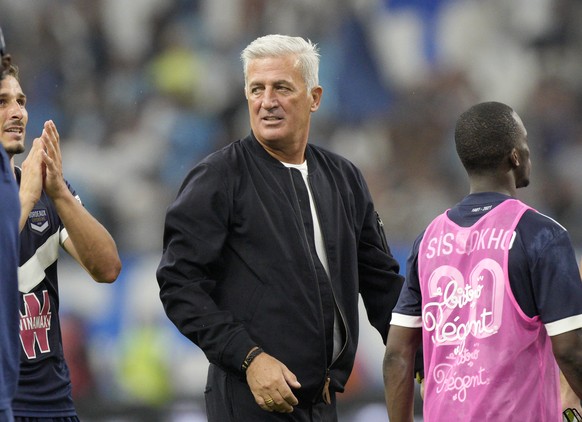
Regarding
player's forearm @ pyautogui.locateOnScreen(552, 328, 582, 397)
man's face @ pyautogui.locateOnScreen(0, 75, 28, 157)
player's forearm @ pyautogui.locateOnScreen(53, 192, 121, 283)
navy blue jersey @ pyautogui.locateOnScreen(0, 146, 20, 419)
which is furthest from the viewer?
man's face @ pyautogui.locateOnScreen(0, 75, 28, 157)

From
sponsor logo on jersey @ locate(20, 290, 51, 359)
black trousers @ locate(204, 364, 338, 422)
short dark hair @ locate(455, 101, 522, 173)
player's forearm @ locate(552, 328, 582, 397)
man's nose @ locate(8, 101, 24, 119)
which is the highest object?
man's nose @ locate(8, 101, 24, 119)

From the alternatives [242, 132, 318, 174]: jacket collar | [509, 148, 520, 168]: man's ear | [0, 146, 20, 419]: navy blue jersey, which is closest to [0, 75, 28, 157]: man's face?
[242, 132, 318, 174]: jacket collar

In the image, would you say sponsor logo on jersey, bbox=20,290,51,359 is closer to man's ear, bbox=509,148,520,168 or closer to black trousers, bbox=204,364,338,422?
black trousers, bbox=204,364,338,422

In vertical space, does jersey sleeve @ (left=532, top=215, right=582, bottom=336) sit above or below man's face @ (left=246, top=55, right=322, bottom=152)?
below

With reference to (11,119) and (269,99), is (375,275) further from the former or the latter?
(11,119)

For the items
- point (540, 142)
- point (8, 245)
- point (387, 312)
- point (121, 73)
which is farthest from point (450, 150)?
point (8, 245)

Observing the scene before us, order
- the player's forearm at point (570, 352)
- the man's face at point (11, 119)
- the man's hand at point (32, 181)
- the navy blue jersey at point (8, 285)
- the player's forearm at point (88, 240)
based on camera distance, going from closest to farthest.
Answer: the navy blue jersey at point (8, 285) → the player's forearm at point (570, 352) → the man's hand at point (32, 181) → the player's forearm at point (88, 240) → the man's face at point (11, 119)

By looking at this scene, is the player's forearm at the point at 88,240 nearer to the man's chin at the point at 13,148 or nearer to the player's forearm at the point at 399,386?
the man's chin at the point at 13,148

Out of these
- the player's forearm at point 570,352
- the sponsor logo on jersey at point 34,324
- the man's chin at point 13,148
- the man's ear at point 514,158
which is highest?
the man's chin at point 13,148

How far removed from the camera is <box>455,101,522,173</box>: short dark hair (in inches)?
155

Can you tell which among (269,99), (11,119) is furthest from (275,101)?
(11,119)

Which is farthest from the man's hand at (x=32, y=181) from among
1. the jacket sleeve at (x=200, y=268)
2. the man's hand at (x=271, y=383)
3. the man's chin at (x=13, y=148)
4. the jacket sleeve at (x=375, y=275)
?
the jacket sleeve at (x=375, y=275)

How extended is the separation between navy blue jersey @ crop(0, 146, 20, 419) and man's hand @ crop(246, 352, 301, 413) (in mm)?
1209

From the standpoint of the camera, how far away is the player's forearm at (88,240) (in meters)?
4.72
